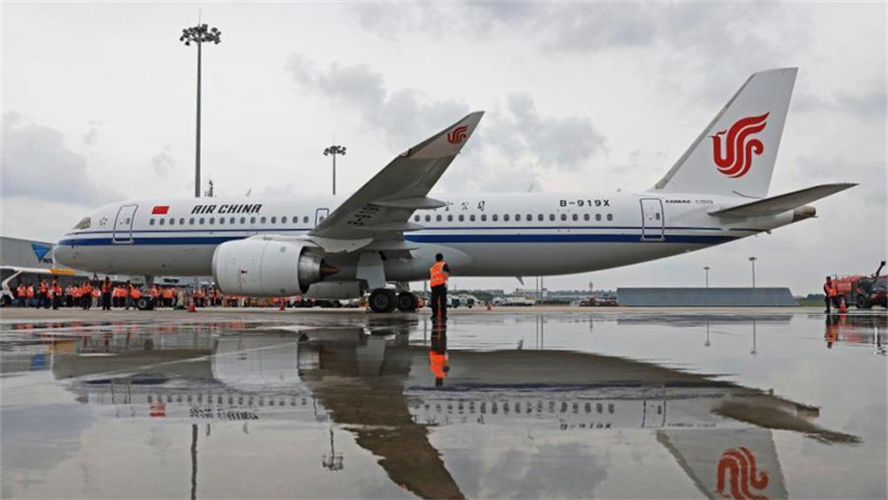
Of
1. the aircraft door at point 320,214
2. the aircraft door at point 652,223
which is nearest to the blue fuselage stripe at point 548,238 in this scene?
the aircraft door at point 652,223

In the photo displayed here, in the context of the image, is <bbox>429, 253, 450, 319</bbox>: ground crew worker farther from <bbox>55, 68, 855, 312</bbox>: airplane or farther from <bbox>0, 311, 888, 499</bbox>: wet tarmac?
<bbox>0, 311, 888, 499</bbox>: wet tarmac

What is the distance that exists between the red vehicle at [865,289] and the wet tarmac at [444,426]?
107ft

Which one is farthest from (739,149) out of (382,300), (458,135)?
(382,300)

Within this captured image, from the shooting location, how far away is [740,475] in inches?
108

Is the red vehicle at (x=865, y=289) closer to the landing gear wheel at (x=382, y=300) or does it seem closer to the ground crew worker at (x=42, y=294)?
the landing gear wheel at (x=382, y=300)

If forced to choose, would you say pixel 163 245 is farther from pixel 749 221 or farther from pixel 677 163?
pixel 749 221

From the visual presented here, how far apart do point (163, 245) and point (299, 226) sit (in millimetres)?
4454

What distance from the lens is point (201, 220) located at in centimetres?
2231

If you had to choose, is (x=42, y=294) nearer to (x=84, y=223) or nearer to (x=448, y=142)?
(x=84, y=223)

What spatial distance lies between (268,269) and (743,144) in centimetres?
1332

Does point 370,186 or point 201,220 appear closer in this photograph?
point 370,186

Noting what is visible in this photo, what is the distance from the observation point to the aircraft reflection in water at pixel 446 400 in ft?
9.82

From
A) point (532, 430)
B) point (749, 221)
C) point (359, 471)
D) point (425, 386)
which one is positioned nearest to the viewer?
point (359, 471)

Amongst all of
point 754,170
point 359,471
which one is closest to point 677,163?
point 754,170
